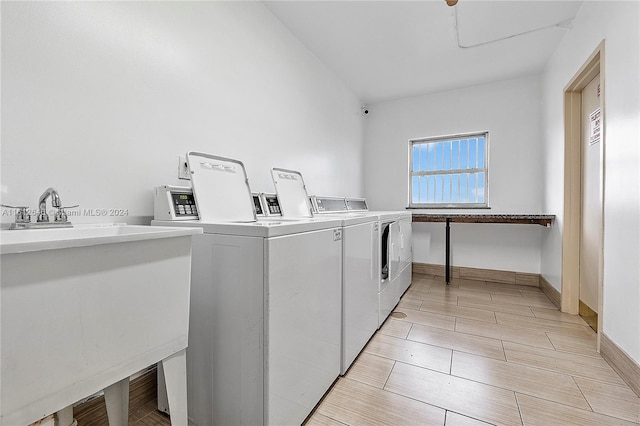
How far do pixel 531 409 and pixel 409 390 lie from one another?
0.54 meters

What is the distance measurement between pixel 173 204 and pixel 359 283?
3.73 feet

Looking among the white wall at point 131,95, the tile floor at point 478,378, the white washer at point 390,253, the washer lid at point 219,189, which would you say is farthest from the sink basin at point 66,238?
the white washer at point 390,253

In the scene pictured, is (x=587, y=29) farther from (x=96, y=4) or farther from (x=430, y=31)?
(x=96, y=4)

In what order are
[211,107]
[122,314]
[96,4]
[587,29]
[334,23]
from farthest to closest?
[334,23] → [587,29] → [211,107] → [96,4] → [122,314]

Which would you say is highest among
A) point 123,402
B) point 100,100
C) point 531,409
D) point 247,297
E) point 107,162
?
point 100,100

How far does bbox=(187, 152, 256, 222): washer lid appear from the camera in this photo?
57.9 inches

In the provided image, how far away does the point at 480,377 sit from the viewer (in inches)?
61.5

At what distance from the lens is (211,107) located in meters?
1.77

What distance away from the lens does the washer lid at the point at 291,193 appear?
2125mm

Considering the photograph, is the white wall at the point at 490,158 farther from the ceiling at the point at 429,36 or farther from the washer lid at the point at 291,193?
the washer lid at the point at 291,193

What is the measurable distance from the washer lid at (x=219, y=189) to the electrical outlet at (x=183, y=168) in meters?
0.12

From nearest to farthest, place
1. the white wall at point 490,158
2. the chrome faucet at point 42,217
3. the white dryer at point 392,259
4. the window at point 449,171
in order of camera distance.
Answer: the chrome faucet at point 42,217
the white dryer at point 392,259
the white wall at point 490,158
the window at point 449,171

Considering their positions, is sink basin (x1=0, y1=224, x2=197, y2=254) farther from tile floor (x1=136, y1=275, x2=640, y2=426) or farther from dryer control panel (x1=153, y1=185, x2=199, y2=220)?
tile floor (x1=136, y1=275, x2=640, y2=426)

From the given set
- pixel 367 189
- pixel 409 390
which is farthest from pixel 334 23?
pixel 409 390
